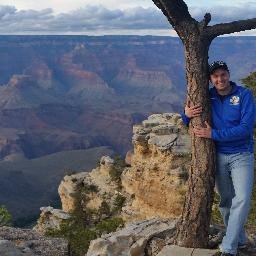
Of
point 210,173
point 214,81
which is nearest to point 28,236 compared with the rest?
point 210,173

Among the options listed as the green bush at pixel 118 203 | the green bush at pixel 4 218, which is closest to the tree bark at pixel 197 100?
the green bush at pixel 4 218

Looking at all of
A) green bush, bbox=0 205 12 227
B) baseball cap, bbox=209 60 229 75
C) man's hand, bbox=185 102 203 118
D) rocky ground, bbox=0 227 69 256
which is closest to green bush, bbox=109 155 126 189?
green bush, bbox=0 205 12 227

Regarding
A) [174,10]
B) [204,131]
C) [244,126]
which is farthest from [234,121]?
[174,10]

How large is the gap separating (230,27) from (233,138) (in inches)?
77.6

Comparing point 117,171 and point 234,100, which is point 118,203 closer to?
point 117,171

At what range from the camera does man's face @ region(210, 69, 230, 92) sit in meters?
7.68

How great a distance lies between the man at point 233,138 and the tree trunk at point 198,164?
0.15m

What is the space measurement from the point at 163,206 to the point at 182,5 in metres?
28.3

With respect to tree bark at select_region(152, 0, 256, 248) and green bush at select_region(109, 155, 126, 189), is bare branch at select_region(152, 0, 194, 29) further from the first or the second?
green bush at select_region(109, 155, 126, 189)

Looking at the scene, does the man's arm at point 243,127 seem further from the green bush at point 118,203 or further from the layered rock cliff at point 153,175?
the green bush at point 118,203

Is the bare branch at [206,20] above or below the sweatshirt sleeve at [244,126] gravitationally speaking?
above

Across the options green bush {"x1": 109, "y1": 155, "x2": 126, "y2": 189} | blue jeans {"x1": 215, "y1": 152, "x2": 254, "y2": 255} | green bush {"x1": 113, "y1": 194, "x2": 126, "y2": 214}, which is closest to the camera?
blue jeans {"x1": 215, "y1": 152, "x2": 254, "y2": 255}

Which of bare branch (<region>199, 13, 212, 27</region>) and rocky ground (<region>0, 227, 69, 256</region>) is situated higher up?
bare branch (<region>199, 13, 212, 27</region>)

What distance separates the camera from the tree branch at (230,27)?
7.96 m
